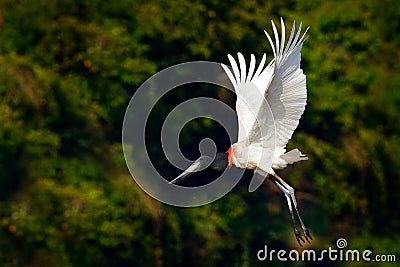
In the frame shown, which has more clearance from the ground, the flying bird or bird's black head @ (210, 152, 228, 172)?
the flying bird

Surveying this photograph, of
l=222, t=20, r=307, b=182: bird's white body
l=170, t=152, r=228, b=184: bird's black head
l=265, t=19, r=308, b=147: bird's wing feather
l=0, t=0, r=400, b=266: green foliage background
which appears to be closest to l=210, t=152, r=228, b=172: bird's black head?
l=170, t=152, r=228, b=184: bird's black head

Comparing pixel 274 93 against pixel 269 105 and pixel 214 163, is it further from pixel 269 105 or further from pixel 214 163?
pixel 214 163

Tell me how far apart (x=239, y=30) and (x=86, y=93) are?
5.66 feet

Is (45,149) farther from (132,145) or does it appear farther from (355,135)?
(355,135)

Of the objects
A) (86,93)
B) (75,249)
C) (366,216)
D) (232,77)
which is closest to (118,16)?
(86,93)

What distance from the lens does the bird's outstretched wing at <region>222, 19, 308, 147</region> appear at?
8.21 m

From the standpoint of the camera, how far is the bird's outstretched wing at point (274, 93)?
26.9 ft

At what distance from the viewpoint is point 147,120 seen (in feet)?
43.5

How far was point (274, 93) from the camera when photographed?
831 centimetres
